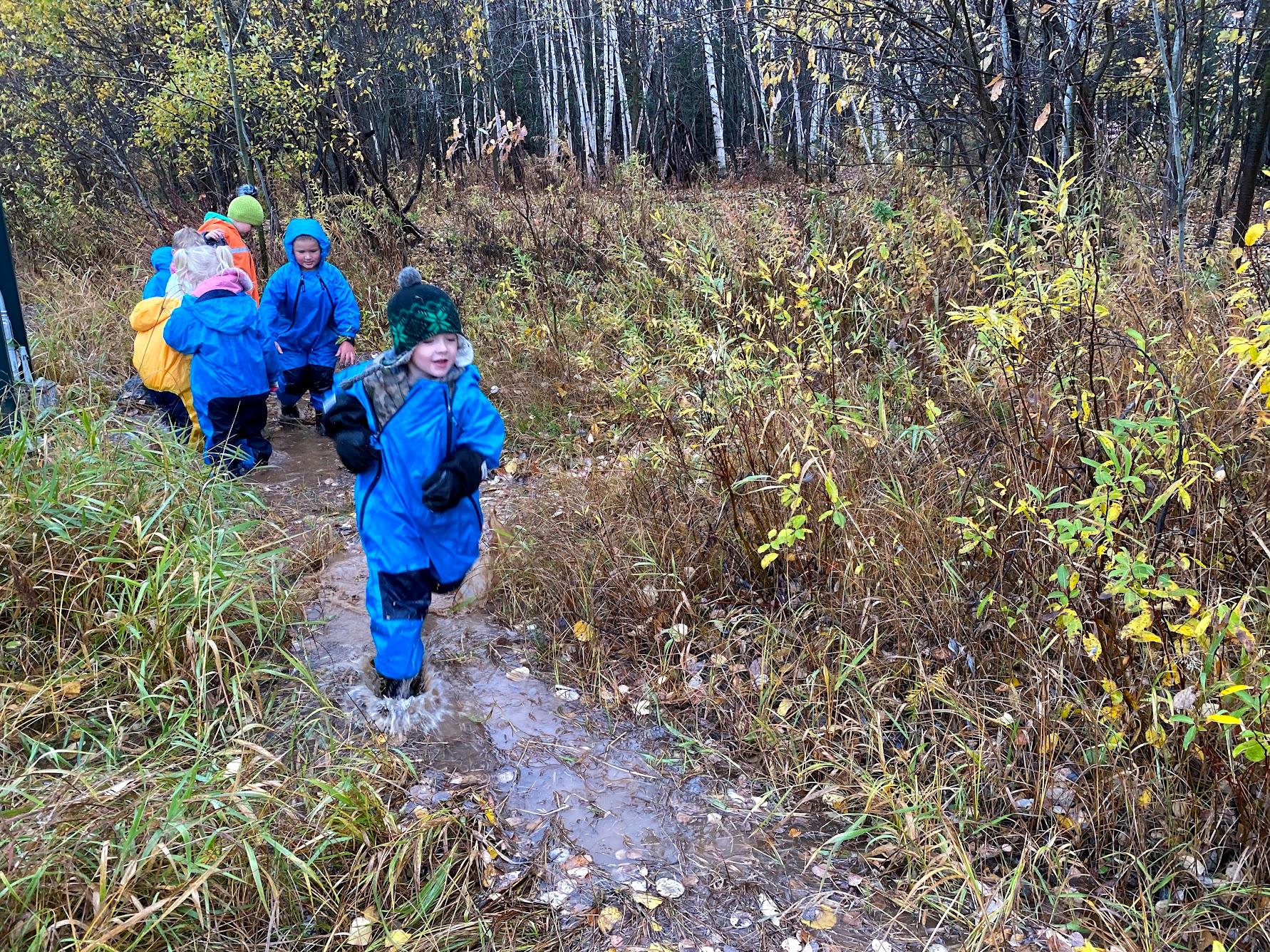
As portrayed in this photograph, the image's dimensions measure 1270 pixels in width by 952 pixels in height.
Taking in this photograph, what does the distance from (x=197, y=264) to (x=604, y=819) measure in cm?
431

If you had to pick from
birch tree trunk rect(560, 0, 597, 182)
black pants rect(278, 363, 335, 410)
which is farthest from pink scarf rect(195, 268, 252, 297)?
birch tree trunk rect(560, 0, 597, 182)

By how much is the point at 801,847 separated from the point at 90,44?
35.3 feet

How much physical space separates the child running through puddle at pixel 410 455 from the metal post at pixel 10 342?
2.36m

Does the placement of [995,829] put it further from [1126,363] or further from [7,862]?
[7,862]

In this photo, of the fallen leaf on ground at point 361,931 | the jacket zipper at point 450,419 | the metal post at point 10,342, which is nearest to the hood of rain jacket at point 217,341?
the metal post at point 10,342

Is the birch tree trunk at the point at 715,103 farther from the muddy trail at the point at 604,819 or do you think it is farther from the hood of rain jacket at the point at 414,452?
the muddy trail at the point at 604,819

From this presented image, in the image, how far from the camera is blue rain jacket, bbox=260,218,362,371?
620cm

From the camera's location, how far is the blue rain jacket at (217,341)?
5211 mm

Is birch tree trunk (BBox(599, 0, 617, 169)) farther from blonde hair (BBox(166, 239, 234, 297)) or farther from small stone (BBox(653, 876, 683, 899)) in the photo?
small stone (BBox(653, 876, 683, 899))

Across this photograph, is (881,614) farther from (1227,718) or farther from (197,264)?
(197,264)

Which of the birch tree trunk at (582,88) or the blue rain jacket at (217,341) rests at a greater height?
the birch tree trunk at (582,88)

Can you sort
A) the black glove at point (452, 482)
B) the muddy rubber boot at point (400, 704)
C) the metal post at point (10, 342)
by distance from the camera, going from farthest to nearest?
the metal post at point (10, 342) → the muddy rubber boot at point (400, 704) → the black glove at point (452, 482)

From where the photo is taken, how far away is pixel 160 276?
607 cm

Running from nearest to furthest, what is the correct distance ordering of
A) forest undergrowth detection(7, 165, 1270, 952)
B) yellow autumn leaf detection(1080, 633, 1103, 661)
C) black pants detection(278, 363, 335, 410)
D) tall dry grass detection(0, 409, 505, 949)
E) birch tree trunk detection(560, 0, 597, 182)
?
tall dry grass detection(0, 409, 505, 949) → forest undergrowth detection(7, 165, 1270, 952) → yellow autumn leaf detection(1080, 633, 1103, 661) → black pants detection(278, 363, 335, 410) → birch tree trunk detection(560, 0, 597, 182)
